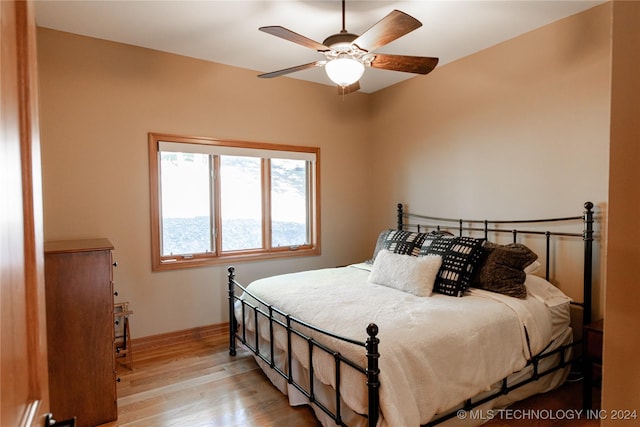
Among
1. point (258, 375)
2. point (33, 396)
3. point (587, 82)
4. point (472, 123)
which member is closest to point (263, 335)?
point (258, 375)

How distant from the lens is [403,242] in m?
3.25

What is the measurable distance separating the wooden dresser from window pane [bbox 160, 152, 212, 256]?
1189 millimetres

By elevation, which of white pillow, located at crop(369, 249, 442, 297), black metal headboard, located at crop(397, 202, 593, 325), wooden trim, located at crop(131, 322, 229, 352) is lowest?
wooden trim, located at crop(131, 322, 229, 352)

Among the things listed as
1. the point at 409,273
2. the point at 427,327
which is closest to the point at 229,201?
the point at 409,273

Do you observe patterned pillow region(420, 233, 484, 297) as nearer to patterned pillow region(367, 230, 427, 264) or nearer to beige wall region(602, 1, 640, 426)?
patterned pillow region(367, 230, 427, 264)

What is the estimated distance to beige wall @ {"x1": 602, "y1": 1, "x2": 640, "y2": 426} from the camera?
1.74ft

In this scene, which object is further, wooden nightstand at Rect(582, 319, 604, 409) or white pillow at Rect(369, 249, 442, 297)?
white pillow at Rect(369, 249, 442, 297)

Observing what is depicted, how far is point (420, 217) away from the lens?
395 cm

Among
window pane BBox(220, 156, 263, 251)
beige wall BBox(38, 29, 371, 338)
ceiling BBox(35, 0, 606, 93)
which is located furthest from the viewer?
window pane BBox(220, 156, 263, 251)

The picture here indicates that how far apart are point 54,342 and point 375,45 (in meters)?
2.56

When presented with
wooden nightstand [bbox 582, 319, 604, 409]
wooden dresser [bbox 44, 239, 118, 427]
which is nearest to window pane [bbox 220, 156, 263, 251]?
wooden dresser [bbox 44, 239, 118, 427]

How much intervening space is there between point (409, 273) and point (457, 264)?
0.36m

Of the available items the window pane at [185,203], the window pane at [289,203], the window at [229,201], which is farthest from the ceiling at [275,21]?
the window pane at [289,203]

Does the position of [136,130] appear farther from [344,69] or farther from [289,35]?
[344,69]
